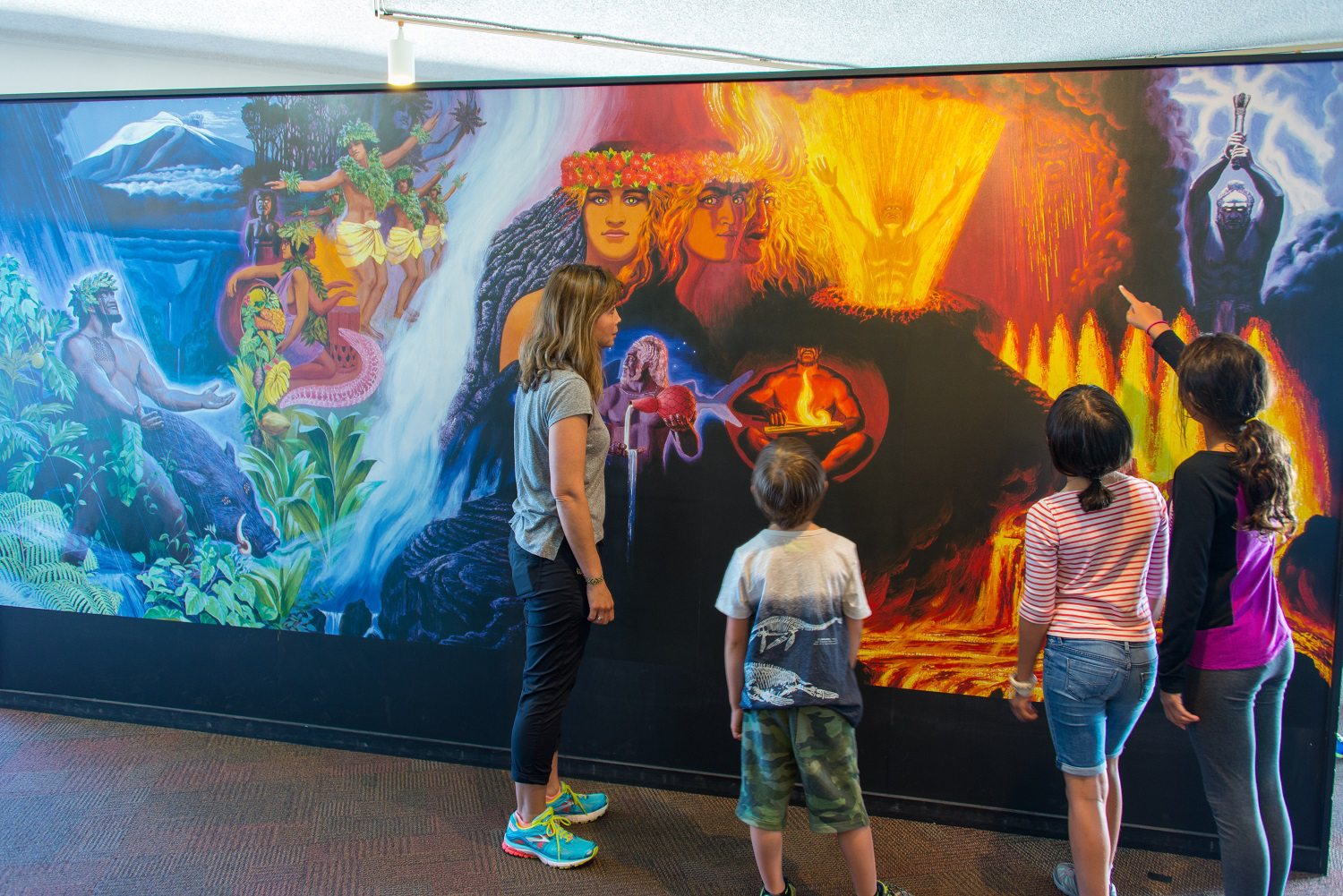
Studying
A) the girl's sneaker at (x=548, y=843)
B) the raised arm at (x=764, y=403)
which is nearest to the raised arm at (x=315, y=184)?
the raised arm at (x=764, y=403)

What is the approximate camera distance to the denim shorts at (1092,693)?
173 centimetres

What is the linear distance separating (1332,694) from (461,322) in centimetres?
271

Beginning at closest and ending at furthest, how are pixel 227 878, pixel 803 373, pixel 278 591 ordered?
pixel 227 878 < pixel 803 373 < pixel 278 591

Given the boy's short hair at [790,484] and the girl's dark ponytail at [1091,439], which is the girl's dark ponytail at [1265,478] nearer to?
the girl's dark ponytail at [1091,439]

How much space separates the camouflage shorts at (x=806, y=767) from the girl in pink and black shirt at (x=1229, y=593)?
0.69m

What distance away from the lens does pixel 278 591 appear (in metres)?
2.79

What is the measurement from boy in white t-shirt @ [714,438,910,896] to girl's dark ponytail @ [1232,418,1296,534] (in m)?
0.79

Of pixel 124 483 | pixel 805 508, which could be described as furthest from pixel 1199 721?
pixel 124 483

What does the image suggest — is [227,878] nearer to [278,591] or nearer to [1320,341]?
[278,591]

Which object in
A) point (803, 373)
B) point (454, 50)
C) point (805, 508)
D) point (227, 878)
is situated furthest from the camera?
point (454, 50)

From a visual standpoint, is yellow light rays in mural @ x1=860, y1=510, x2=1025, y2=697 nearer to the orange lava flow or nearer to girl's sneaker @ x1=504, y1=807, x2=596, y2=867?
the orange lava flow

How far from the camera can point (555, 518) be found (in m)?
2.12

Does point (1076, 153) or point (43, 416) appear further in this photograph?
point (43, 416)

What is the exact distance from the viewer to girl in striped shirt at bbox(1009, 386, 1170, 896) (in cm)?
172
